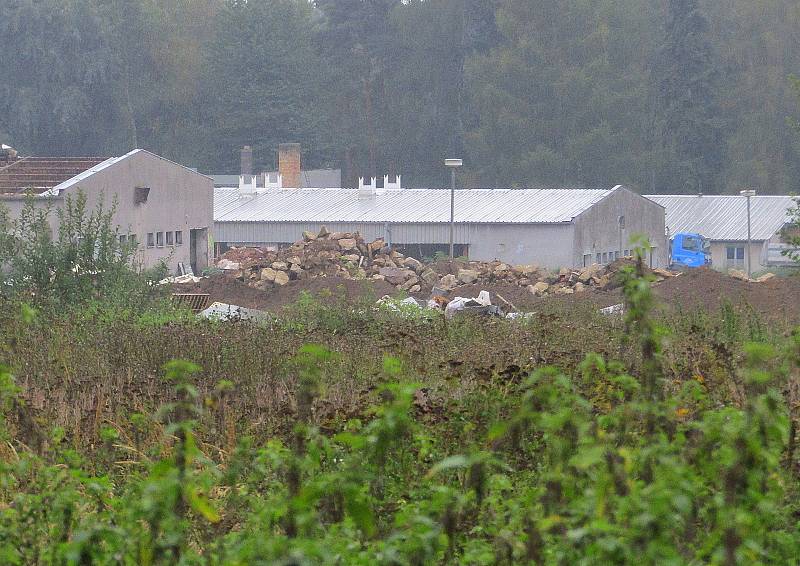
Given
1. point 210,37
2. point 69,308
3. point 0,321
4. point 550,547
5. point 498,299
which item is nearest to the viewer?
point 550,547

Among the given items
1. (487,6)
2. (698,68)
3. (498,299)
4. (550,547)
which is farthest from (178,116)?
(550,547)

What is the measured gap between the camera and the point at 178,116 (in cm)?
7769

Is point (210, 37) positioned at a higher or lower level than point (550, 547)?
higher

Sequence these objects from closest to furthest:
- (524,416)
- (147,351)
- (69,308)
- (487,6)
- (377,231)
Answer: (524,416)
(147,351)
(69,308)
(377,231)
(487,6)

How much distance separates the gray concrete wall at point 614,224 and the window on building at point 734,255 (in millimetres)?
4248

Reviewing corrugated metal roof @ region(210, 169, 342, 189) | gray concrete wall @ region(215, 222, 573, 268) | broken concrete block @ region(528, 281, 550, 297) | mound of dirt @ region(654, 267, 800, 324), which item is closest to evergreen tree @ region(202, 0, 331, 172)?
corrugated metal roof @ region(210, 169, 342, 189)

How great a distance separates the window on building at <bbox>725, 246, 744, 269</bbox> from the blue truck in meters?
2.22

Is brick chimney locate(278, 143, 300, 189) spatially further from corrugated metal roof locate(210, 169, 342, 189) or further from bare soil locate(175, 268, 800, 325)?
bare soil locate(175, 268, 800, 325)

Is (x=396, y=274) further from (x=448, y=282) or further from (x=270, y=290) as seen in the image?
(x=270, y=290)

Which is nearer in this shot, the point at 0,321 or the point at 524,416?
Result: the point at 524,416

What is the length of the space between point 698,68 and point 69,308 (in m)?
57.8

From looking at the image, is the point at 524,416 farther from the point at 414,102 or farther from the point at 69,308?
the point at 414,102

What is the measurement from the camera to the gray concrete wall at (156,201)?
33344 millimetres

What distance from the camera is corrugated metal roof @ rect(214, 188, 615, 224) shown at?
4462 cm
